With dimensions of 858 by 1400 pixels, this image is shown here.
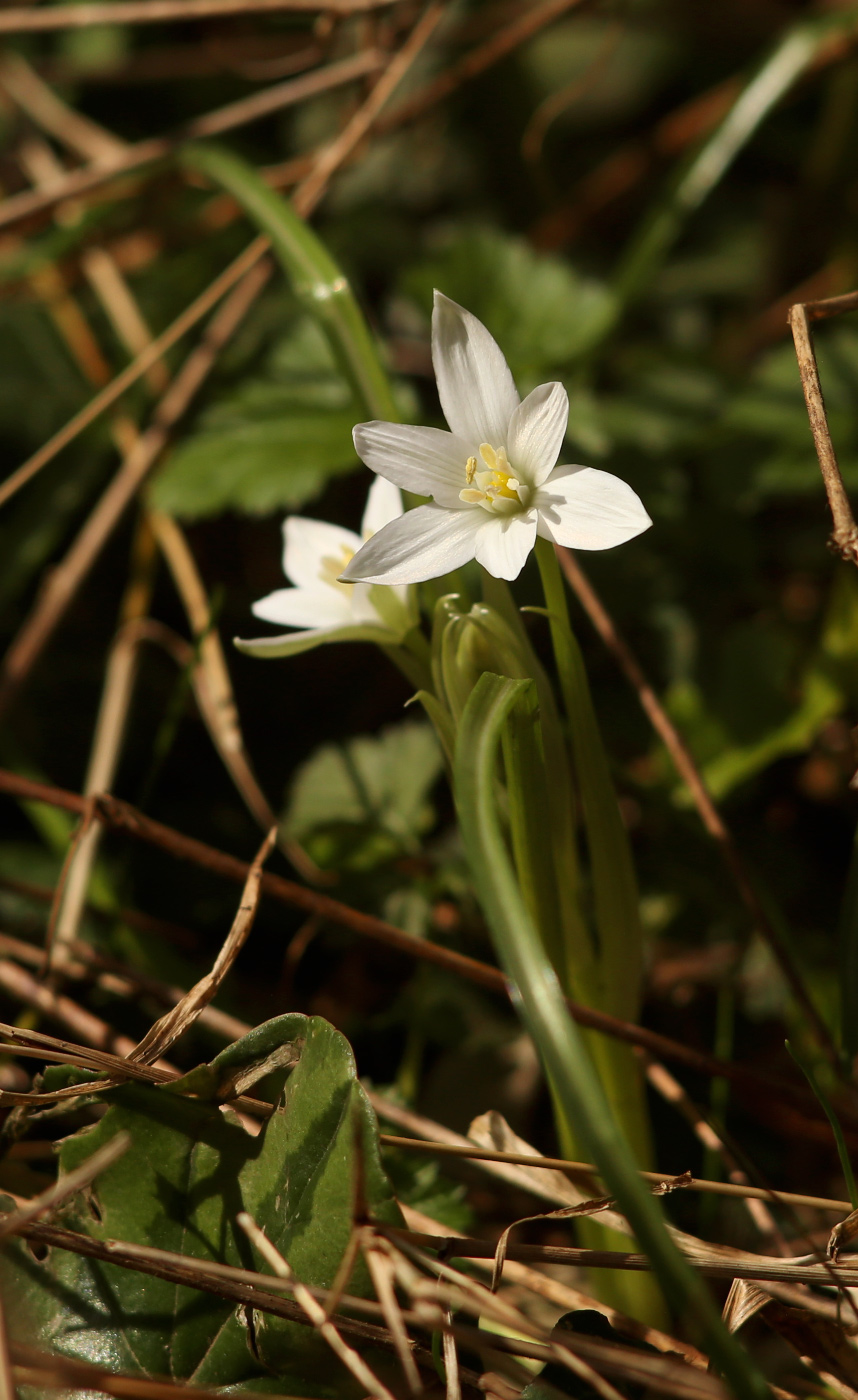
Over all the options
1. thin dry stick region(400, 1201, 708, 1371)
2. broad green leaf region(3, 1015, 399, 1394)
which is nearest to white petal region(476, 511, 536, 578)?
broad green leaf region(3, 1015, 399, 1394)

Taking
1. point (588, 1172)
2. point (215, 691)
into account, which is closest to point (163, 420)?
point (215, 691)

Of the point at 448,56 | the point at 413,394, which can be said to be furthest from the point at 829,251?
the point at 413,394

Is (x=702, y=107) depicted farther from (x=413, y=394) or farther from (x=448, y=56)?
(x=413, y=394)

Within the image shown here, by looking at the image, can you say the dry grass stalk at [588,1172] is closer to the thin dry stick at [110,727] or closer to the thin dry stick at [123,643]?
the thin dry stick at [123,643]

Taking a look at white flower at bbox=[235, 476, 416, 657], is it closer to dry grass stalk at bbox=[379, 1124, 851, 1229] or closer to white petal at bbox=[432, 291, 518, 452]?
white petal at bbox=[432, 291, 518, 452]

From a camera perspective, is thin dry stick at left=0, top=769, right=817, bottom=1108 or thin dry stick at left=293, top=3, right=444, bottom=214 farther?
thin dry stick at left=293, top=3, right=444, bottom=214
